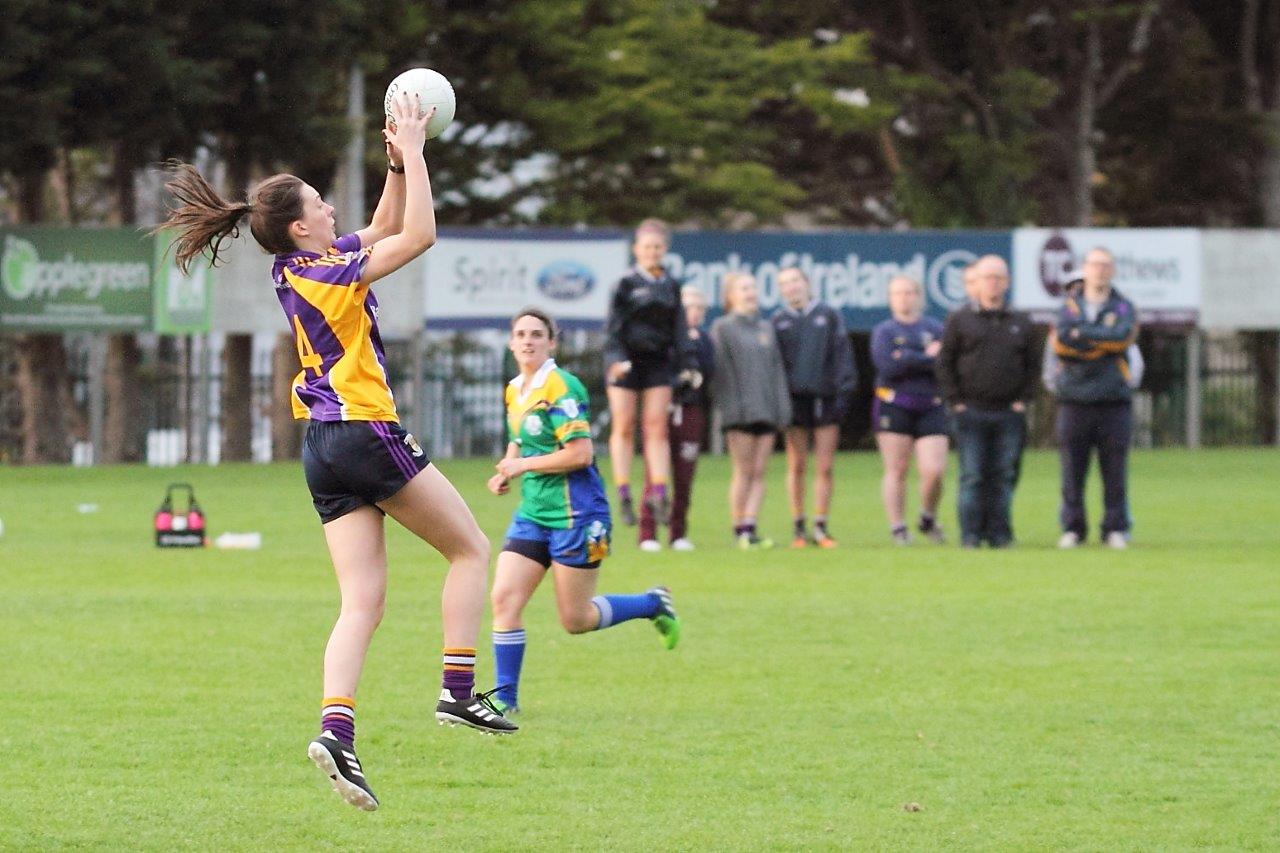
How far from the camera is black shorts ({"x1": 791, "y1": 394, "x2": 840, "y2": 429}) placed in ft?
57.3

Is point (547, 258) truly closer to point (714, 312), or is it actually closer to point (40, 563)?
point (714, 312)

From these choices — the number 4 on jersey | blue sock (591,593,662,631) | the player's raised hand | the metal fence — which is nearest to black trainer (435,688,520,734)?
the number 4 on jersey

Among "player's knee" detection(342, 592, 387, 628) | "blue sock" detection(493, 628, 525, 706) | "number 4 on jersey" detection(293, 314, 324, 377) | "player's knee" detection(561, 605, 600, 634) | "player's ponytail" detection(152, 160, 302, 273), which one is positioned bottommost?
"blue sock" detection(493, 628, 525, 706)

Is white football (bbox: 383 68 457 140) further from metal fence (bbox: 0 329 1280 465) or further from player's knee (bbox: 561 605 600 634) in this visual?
metal fence (bbox: 0 329 1280 465)

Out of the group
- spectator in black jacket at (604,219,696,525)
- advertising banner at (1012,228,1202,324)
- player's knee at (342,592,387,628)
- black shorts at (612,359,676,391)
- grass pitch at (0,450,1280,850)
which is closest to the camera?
player's knee at (342,592,387,628)

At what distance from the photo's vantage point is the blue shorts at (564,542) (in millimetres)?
9484

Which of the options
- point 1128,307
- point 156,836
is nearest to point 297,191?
point 156,836

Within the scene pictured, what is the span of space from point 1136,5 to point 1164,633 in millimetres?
27831

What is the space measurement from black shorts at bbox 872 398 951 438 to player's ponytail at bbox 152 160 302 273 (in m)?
10.8

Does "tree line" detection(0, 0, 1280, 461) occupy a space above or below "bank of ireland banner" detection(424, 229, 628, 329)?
above

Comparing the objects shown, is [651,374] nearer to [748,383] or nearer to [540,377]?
[748,383]

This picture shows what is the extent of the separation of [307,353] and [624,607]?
3.19 meters

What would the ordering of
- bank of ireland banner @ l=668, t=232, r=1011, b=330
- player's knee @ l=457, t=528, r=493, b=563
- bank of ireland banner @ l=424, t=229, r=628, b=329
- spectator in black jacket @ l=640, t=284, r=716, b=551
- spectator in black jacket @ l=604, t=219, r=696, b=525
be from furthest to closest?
1. bank of ireland banner @ l=668, t=232, r=1011, b=330
2. bank of ireland banner @ l=424, t=229, r=628, b=329
3. spectator in black jacket @ l=640, t=284, r=716, b=551
4. spectator in black jacket @ l=604, t=219, r=696, b=525
5. player's knee @ l=457, t=528, r=493, b=563

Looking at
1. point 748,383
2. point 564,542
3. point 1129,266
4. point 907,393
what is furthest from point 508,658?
point 1129,266
